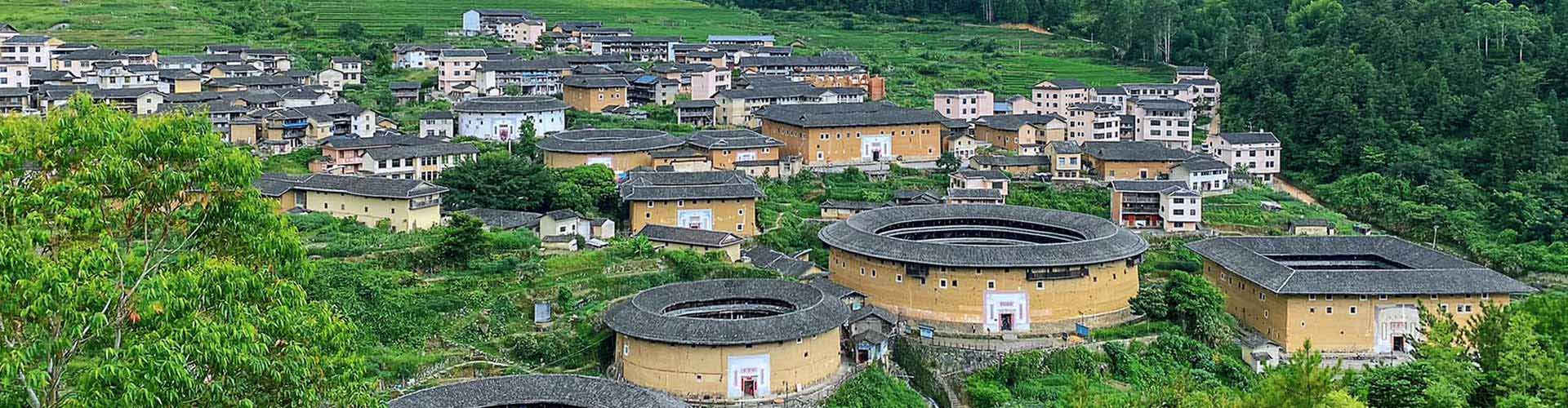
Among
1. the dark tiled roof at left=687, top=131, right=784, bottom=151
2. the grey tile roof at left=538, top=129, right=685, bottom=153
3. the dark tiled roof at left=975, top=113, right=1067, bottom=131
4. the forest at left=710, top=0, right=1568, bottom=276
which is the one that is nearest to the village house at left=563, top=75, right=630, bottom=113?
the grey tile roof at left=538, top=129, right=685, bottom=153

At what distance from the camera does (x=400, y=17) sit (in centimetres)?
6091

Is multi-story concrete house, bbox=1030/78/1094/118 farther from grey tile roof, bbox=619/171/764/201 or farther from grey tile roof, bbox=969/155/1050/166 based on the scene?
grey tile roof, bbox=619/171/764/201

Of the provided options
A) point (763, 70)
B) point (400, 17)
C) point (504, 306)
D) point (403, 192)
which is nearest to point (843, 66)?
point (763, 70)

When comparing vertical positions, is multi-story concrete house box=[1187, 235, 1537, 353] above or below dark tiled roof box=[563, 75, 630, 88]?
below

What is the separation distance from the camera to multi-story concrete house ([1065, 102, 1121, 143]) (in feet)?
137

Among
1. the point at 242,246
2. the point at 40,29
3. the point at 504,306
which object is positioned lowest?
the point at 504,306

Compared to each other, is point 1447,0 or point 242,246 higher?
point 1447,0

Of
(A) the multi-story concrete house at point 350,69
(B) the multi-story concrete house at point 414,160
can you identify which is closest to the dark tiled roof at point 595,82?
(A) the multi-story concrete house at point 350,69

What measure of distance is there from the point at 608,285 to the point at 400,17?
40372 mm

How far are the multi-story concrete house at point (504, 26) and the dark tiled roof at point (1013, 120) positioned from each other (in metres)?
22.7

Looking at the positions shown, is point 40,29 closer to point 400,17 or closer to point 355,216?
point 400,17

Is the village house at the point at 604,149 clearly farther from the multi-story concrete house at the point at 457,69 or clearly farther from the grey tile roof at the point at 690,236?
the multi-story concrete house at the point at 457,69

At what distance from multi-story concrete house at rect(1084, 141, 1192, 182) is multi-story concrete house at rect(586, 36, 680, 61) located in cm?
2222

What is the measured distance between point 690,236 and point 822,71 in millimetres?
23123
